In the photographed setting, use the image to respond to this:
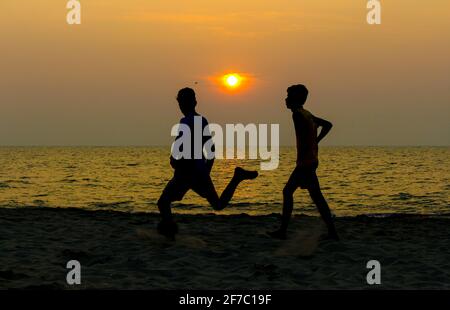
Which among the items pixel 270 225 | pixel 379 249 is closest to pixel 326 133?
pixel 379 249

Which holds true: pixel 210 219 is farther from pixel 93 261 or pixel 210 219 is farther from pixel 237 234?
pixel 93 261

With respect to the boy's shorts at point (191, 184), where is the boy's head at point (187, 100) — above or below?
above

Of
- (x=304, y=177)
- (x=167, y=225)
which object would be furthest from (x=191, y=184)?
(x=304, y=177)

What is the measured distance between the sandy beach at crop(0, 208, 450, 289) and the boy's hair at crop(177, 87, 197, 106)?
2162 mm

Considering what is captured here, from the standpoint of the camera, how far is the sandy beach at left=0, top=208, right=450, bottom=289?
7395 millimetres

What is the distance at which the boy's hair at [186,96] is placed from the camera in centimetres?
856

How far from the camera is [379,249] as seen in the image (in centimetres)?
930

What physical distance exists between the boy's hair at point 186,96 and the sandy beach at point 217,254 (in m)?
2.16

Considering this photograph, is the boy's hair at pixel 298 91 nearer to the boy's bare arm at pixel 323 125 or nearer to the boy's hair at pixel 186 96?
the boy's bare arm at pixel 323 125

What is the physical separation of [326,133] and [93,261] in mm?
3869

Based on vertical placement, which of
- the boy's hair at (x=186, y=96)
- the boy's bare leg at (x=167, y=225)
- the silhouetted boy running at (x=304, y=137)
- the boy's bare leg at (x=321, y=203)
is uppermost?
the boy's hair at (x=186, y=96)

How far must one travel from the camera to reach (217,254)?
28.9ft

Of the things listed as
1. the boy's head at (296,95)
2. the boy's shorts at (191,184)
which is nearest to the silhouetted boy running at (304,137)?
→ the boy's head at (296,95)
